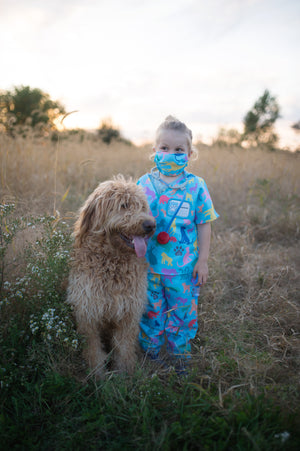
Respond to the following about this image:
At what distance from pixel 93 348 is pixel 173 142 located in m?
2.18

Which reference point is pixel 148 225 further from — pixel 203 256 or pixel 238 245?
pixel 238 245

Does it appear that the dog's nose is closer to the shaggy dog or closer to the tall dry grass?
the shaggy dog

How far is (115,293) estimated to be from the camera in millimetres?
2336

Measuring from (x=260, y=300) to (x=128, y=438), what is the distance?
2356 mm

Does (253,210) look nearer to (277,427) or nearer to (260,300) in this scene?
(260,300)

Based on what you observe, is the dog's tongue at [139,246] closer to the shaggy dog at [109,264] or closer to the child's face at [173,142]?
the shaggy dog at [109,264]

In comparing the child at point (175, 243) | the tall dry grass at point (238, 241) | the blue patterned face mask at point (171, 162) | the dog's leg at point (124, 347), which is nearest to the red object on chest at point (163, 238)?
the child at point (175, 243)

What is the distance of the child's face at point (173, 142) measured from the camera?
2.64m

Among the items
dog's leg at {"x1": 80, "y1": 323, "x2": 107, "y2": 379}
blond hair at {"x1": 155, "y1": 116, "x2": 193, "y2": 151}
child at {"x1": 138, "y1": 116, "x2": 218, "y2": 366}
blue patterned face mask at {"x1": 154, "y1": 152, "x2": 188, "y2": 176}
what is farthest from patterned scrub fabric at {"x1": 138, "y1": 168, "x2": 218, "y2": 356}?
dog's leg at {"x1": 80, "y1": 323, "x2": 107, "y2": 379}

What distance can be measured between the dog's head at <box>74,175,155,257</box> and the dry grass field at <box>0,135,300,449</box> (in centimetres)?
56

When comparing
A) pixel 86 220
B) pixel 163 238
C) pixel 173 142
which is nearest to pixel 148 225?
pixel 163 238

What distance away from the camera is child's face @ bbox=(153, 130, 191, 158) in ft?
8.66

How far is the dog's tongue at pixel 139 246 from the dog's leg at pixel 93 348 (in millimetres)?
842

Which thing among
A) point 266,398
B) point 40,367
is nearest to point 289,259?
point 266,398
